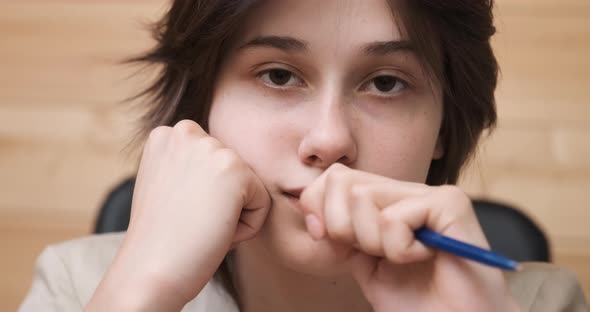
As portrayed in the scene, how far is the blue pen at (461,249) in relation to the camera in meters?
0.64

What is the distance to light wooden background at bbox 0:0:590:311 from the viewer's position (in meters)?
1.79

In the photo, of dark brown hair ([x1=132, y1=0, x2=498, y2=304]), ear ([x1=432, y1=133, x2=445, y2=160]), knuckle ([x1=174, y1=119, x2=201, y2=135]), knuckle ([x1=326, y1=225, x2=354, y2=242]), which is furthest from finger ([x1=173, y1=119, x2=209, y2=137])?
ear ([x1=432, y1=133, x2=445, y2=160])

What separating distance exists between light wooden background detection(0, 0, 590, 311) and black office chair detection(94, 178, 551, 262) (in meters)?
0.47

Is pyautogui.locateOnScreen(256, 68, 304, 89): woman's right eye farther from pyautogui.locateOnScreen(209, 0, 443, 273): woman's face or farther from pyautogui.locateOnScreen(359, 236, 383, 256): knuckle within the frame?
pyautogui.locateOnScreen(359, 236, 383, 256): knuckle

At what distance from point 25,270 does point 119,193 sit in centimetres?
62

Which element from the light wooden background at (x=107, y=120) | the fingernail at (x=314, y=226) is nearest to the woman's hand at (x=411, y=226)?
the fingernail at (x=314, y=226)

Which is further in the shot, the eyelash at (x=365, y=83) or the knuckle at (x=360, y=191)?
the eyelash at (x=365, y=83)

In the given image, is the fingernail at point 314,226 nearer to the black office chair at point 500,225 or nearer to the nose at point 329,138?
the nose at point 329,138

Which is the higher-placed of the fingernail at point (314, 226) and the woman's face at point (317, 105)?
the woman's face at point (317, 105)

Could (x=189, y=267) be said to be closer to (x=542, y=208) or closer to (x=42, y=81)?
(x=542, y=208)

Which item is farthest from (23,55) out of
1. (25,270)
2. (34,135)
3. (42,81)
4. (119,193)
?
(119,193)

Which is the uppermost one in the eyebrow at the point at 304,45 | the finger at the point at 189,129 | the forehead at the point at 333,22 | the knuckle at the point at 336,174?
the forehead at the point at 333,22

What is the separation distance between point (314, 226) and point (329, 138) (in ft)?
0.32

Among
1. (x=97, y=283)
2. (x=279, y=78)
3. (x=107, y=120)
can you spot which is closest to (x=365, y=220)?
(x=279, y=78)
